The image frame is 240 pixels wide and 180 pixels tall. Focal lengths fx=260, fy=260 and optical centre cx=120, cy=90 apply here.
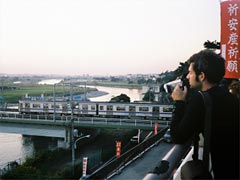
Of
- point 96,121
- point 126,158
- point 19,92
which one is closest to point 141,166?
point 126,158

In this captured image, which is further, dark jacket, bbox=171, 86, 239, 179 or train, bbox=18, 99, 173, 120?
train, bbox=18, 99, 173, 120

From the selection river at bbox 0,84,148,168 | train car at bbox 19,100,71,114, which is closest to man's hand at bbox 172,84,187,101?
river at bbox 0,84,148,168

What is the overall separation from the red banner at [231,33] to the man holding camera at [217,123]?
2626 mm

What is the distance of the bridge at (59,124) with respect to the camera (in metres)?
17.0

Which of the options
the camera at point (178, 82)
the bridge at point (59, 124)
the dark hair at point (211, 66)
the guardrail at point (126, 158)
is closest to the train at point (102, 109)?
the bridge at point (59, 124)

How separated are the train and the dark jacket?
16.0 meters

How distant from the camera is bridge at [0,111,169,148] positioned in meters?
17.0

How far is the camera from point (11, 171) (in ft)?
37.2

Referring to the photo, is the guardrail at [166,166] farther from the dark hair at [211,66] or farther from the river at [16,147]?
the river at [16,147]

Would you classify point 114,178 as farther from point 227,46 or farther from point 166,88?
point 166,88

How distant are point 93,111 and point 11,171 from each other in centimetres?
952

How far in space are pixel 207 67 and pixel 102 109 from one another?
745 inches

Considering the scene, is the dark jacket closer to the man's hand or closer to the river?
the man's hand

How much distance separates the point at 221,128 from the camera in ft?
3.65
